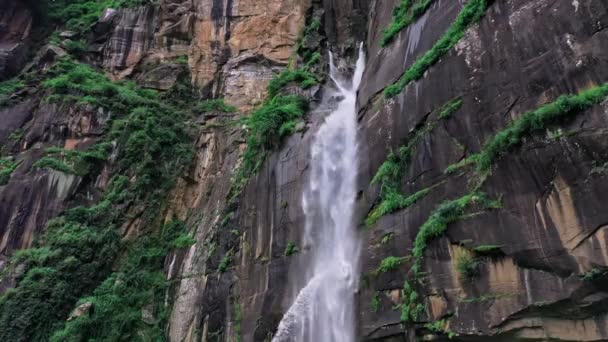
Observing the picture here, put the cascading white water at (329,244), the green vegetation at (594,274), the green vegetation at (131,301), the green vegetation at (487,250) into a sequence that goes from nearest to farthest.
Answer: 1. the green vegetation at (594,274)
2. the green vegetation at (487,250)
3. the cascading white water at (329,244)
4. the green vegetation at (131,301)

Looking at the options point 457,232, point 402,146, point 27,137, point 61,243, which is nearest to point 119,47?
point 27,137

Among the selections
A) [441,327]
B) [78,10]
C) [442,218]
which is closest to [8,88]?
[78,10]

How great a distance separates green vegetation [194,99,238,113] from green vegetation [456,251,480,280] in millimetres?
16611

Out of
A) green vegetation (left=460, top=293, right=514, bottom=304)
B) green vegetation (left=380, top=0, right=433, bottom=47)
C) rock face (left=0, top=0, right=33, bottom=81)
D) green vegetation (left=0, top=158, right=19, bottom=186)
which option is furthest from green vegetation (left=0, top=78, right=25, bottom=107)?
green vegetation (left=460, top=293, right=514, bottom=304)

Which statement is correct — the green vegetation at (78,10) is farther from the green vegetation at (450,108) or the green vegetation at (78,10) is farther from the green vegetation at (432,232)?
the green vegetation at (432,232)

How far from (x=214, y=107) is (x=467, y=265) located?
58.1ft

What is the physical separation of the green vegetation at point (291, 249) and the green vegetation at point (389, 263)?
3534 millimetres

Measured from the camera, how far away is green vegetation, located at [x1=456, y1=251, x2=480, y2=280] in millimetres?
9703

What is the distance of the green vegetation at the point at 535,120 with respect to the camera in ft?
28.8

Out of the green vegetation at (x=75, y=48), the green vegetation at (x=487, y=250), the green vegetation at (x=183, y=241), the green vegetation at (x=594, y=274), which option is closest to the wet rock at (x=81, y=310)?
the green vegetation at (x=183, y=241)

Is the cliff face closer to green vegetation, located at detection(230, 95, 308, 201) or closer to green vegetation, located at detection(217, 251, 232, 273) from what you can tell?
green vegetation, located at detection(217, 251, 232, 273)

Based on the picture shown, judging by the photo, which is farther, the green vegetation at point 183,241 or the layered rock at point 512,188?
the green vegetation at point 183,241

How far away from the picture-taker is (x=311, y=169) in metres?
15.9

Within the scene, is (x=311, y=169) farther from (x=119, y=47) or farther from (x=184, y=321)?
(x=119, y=47)
